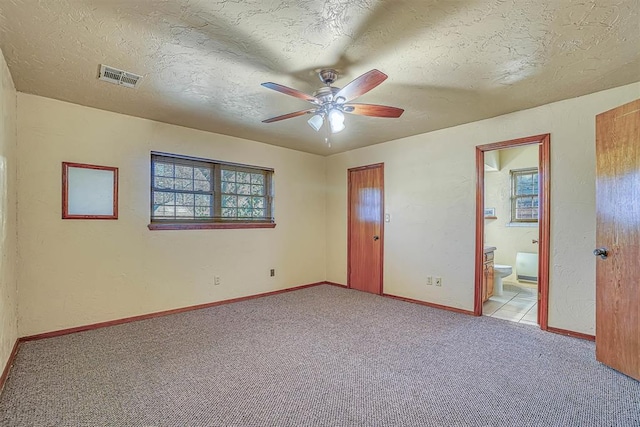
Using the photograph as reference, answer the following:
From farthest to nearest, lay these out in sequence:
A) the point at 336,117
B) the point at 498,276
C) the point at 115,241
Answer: the point at 498,276 → the point at 115,241 → the point at 336,117

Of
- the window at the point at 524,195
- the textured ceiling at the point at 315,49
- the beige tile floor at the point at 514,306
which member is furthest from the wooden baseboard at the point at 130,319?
the window at the point at 524,195

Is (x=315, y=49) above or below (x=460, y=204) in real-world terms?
above

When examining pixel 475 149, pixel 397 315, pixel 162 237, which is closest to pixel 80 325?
pixel 162 237

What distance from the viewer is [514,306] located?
413cm

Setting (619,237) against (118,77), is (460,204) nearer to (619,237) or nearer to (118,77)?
(619,237)

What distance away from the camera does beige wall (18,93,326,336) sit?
2.94 meters

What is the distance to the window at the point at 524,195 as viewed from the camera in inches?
215

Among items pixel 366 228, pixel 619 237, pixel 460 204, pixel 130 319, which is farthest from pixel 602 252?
pixel 130 319

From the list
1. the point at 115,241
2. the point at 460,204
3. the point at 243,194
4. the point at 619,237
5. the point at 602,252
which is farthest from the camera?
the point at 243,194

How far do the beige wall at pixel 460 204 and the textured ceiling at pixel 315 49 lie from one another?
0.26 metres

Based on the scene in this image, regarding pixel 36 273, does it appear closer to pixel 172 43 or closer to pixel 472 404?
pixel 172 43

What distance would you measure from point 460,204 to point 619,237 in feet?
5.36

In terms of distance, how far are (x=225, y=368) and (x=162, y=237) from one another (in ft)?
6.60

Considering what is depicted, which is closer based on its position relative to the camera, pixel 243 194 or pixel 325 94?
pixel 325 94
